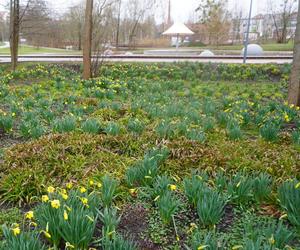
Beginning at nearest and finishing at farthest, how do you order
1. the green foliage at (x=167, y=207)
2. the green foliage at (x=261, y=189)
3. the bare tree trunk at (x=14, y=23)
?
the green foliage at (x=167, y=207)
the green foliage at (x=261, y=189)
the bare tree trunk at (x=14, y=23)

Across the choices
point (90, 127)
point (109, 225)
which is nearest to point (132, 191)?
point (109, 225)

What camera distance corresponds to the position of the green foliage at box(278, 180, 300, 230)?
2.38 meters

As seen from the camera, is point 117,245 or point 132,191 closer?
point 117,245

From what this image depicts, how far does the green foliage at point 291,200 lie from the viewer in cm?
238

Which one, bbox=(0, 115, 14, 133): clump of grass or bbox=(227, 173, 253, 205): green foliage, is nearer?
bbox=(227, 173, 253, 205): green foliage

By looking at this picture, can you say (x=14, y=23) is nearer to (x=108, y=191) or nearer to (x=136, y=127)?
(x=136, y=127)

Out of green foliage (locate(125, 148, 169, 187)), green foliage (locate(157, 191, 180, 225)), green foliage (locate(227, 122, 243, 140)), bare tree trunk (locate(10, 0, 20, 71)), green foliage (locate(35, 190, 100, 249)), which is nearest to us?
green foliage (locate(35, 190, 100, 249))

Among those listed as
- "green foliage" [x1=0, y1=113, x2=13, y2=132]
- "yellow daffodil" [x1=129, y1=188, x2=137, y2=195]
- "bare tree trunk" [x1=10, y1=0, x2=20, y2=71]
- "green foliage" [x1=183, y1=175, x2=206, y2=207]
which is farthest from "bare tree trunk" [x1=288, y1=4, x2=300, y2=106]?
"bare tree trunk" [x1=10, y1=0, x2=20, y2=71]

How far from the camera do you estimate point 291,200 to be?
8.22 ft

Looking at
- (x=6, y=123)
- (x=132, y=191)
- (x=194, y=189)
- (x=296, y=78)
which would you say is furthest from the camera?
(x=296, y=78)

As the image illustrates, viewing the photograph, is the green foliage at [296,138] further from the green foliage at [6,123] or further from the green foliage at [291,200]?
the green foliage at [6,123]

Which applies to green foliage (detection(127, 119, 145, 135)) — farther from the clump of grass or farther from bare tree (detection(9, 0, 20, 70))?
bare tree (detection(9, 0, 20, 70))

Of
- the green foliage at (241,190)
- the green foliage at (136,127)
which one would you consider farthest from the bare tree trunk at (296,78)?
the green foliage at (241,190)

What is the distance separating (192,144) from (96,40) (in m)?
8.61
